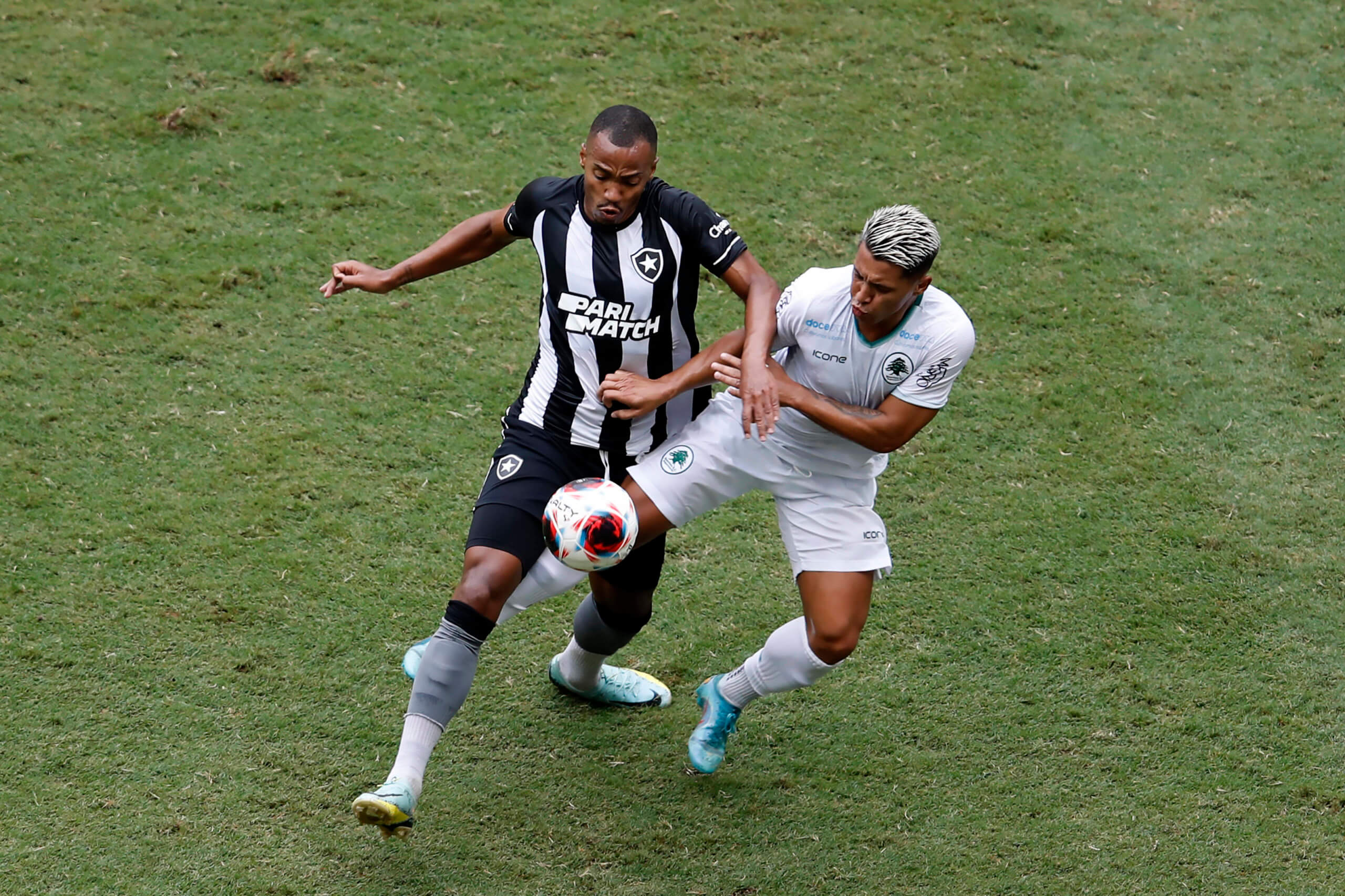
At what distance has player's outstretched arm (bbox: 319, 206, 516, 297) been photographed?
15.5 feet

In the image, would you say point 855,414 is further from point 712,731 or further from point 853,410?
point 712,731

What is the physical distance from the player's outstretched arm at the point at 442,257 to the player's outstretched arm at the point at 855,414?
997mm

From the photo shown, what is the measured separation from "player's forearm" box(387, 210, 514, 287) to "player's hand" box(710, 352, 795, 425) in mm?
951

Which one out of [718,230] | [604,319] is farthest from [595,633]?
[718,230]

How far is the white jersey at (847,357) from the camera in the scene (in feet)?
14.4

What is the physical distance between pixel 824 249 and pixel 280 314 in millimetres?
2976

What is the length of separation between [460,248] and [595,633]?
1476mm

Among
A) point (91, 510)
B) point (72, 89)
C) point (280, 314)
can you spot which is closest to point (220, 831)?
point (91, 510)

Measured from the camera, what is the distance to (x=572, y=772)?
16.0 feet

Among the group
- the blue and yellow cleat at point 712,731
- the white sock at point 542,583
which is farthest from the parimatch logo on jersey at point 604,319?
the blue and yellow cleat at point 712,731

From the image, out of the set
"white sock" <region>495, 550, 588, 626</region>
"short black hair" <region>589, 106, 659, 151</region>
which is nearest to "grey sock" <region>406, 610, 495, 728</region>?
"white sock" <region>495, 550, 588, 626</region>

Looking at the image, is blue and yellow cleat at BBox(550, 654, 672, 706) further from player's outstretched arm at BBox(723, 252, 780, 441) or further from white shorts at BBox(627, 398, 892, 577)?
player's outstretched arm at BBox(723, 252, 780, 441)

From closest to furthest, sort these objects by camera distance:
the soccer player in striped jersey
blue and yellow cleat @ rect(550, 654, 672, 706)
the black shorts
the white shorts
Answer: the soccer player in striped jersey → the black shorts → the white shorts → blue and yellow cleat @ rect(550, 654, 672, 706)

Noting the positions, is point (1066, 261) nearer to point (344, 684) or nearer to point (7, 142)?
point (344, 684)
